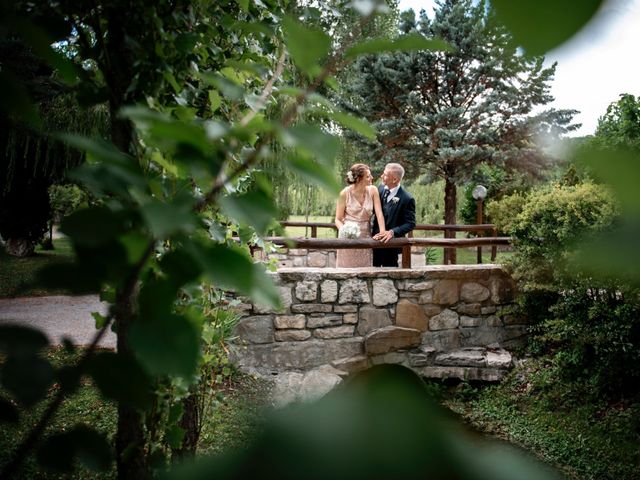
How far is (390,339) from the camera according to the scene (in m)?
4.93

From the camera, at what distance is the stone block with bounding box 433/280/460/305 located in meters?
5.07

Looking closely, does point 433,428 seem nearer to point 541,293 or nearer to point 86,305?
point 541,293

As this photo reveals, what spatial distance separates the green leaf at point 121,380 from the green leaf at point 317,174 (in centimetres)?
19

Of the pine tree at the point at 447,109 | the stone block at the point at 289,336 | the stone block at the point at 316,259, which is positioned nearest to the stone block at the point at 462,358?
the stone block at the point at 289,336

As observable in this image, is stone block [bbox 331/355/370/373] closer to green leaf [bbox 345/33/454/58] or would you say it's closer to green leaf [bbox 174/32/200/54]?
green leaf [bbox 174/32/200/54]

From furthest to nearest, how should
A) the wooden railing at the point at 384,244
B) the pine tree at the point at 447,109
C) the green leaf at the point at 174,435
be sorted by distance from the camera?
the pine tree at the point at 447,109
the wooden railing at the point at 384,244
the green leaf at the point at 174,435

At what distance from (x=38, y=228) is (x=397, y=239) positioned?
958cm

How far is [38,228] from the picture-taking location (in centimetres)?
1111

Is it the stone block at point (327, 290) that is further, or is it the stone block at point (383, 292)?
the stone block at point (383, 292)

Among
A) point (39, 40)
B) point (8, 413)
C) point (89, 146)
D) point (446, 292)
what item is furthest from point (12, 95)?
point (446, 292)

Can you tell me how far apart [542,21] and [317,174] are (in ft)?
0.66

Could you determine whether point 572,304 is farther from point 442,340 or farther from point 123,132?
point 123,132

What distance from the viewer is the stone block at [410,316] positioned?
499cm

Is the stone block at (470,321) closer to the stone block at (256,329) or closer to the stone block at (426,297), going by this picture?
the stone block at (426,297)
